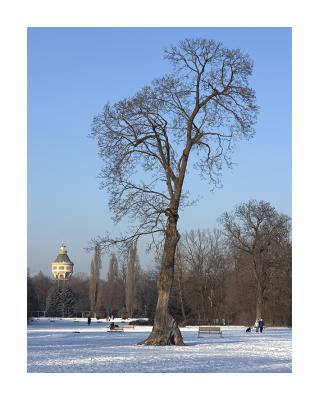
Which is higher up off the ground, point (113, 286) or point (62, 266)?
point (62, 266)

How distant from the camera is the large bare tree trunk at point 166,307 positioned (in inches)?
1224

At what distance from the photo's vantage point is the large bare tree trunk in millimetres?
31094

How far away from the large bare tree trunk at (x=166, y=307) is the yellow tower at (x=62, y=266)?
469 feet

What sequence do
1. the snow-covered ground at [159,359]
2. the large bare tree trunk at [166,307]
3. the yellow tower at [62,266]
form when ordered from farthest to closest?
the yellow tower at [62,266] → the large bare tree trunk at [166,307] → the snow-covered ground at [159,359]

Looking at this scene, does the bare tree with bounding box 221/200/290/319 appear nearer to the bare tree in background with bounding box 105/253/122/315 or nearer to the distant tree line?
the distant tree line

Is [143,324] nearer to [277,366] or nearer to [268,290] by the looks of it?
[268,290]

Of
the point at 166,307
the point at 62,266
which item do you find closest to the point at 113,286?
the point at 62,266

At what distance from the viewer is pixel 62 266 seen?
17612cm

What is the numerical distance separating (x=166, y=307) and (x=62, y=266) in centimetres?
14648

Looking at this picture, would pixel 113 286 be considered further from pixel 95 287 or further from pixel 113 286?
pixel 95 287

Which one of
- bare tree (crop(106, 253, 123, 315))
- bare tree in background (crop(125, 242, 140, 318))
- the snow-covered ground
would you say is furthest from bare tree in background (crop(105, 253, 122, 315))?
the snow-covered ground

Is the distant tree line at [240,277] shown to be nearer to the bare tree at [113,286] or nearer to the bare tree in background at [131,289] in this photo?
the bare tree in background at [131,289]

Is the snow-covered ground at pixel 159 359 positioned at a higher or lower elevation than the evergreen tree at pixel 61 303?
higher

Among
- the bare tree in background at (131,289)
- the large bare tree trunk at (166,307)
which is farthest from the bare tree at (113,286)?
the large bare tree trunk at (166,307)
